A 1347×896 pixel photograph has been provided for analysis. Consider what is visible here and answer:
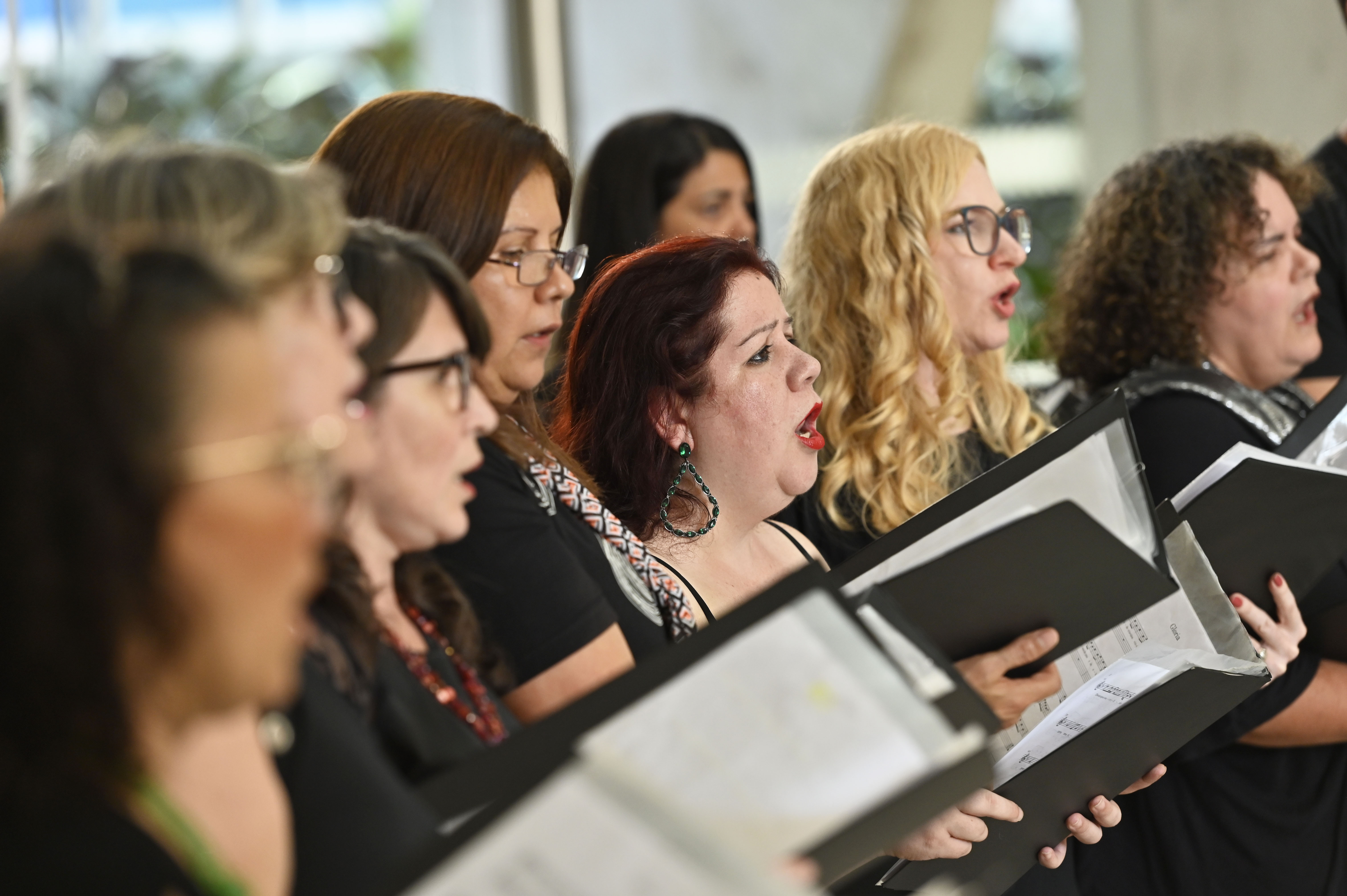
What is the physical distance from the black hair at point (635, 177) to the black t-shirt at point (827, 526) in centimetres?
84

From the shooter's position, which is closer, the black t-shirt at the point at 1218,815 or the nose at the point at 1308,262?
the black t-shirt at the point at 1218,815

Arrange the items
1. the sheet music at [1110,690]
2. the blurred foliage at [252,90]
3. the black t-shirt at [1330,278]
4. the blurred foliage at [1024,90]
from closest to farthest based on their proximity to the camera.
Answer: the sheet music at [1110,690] → the black t-shirt at [1330,278] → the blurred foliage at [252,90] → the blurred foliage at [1024,90]

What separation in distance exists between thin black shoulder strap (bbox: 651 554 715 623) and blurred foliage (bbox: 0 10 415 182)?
3.86 meters

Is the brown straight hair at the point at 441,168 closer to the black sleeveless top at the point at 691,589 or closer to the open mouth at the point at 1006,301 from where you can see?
the black sleeveless top at the point at 691,589

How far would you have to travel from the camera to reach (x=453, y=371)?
1.37 m

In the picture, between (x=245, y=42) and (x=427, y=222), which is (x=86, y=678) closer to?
(x=427, y=222)

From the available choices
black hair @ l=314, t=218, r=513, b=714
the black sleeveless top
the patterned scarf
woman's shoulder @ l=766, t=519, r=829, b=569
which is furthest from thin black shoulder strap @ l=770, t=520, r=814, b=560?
black hair @ l=314, t=218, r=513, b=714

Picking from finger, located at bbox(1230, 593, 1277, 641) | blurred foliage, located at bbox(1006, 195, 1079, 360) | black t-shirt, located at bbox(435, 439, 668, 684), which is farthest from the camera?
blurred foliage, located at bbox(1006, 195, 1079, 360)

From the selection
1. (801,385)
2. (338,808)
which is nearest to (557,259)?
(801,385)

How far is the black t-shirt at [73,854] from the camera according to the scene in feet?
2.98

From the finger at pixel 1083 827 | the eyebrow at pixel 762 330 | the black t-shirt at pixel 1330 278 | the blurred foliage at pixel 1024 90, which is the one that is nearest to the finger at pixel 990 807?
the finger at pixel 1083 827

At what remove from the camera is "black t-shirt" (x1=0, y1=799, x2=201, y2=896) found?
2.98ft

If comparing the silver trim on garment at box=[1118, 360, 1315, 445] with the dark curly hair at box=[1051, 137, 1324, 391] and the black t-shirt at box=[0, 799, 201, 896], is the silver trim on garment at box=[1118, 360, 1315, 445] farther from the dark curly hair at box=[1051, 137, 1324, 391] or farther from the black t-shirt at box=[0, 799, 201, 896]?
the black t-shirt at box=[0, 799, 201, 896]

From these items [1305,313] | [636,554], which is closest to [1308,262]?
[1305,313]
